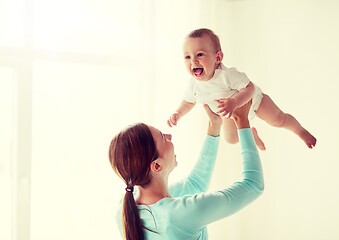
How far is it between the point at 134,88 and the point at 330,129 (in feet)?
4.03

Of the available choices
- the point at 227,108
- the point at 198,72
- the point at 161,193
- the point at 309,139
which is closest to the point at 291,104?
the point at 309,139

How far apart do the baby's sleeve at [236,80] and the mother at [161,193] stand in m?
0.16

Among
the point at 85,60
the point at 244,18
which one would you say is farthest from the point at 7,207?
the point at 244,18

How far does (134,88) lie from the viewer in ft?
8.19

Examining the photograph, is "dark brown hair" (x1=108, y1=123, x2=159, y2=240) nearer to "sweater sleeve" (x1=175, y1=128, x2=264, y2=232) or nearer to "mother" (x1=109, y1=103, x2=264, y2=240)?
"mother" (x1=109, y1=103, x2=264, y2=240)

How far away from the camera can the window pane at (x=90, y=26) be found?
2012 millimetres

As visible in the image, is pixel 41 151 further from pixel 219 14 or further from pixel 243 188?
pixel 219 14

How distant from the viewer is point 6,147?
6.27 ft

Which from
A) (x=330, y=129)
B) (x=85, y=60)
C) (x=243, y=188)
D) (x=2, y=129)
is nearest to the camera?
(x=243, y=188)

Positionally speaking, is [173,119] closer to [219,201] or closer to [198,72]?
[198,72]

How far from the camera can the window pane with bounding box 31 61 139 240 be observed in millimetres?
1988

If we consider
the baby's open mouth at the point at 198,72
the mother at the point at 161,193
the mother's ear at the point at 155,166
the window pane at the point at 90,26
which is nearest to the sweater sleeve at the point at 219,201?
the mother at the point at 161,193

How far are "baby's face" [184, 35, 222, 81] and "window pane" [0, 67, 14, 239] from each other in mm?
982

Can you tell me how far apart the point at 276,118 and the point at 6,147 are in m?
1.28
